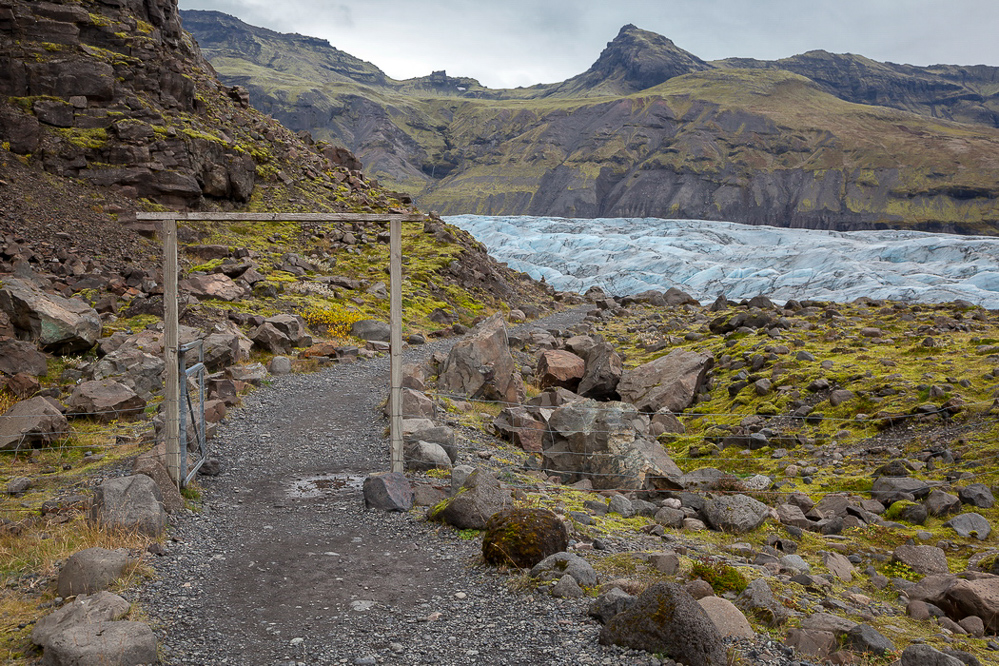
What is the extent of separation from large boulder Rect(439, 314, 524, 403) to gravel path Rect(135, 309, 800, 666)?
5.43 meters

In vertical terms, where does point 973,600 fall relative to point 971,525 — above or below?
above

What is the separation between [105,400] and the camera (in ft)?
42.8

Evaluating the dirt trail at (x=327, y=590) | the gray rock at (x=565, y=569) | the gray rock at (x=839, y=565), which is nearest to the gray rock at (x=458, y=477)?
the dirt trail at (x=327, y=590)

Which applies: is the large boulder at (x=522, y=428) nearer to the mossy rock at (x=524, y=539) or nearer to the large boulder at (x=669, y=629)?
the mossy rock at (x=524, y=539)

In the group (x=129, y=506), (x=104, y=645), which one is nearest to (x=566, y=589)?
(x=104, y=645)

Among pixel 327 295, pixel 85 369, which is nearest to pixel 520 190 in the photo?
pixel 327 295

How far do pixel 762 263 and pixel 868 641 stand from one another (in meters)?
65.8

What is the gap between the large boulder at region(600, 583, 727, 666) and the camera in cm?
552

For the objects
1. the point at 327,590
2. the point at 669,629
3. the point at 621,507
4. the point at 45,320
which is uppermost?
the point at 45,320

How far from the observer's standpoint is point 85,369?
51.3 feet

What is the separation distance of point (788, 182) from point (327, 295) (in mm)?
143382

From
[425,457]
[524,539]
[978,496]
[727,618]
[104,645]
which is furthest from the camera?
[425,457]

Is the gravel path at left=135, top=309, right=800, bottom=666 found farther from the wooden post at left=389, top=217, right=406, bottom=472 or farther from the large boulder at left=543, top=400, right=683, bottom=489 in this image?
the large boulder at left=543, top=400, right=683, bottom=489

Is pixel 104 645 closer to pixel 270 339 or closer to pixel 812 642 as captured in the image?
pixel 812 642
